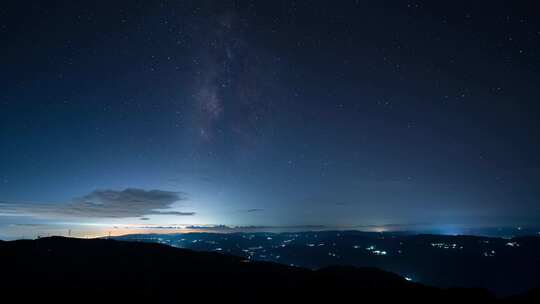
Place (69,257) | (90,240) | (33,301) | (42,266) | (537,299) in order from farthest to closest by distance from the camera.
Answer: (90,240) < (69,257) < (42,266) < (537,299) < (33,301)

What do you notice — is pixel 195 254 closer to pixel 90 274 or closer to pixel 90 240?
pixel 90 274

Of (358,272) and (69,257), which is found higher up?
(69,257)

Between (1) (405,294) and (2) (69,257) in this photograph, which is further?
(2) (69,257)

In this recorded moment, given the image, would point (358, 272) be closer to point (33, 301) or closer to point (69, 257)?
point (33, 301)

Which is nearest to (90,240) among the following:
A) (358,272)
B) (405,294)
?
(358,272)

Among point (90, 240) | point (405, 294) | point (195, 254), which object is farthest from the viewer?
point (90, 240)

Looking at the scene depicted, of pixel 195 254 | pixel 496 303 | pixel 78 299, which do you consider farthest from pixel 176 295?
pixel 496 303
